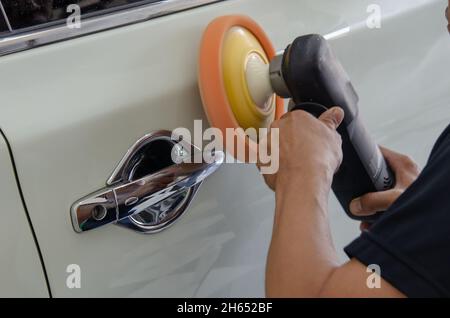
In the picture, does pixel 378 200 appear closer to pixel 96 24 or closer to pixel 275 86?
pixel 275 86

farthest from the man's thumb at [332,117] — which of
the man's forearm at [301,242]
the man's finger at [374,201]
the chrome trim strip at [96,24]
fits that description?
the chrome trim strip at [96,24]

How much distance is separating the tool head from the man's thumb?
0.46ft

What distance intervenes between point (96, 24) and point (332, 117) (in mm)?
451

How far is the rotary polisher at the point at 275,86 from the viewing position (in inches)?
40.6

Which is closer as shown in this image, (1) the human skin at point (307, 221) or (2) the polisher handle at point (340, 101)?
(1) the human skin at point (307, 221)

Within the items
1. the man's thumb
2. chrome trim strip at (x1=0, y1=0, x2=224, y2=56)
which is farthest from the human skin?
chrome trim strip at (x1=0, y1=0, x2=224, y2=56)

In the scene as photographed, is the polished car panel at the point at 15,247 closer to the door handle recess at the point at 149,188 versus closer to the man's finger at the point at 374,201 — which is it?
the door handle recess at the point at 149,188

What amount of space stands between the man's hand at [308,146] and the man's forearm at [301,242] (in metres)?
0.01

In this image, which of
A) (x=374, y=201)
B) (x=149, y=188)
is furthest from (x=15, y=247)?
(x=374, y=201)

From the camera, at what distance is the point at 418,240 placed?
752 mm

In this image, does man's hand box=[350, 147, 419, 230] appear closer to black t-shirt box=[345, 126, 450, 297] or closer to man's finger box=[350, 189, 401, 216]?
man's finger box=[350, 189, 401, 216]

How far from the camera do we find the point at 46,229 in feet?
2.91

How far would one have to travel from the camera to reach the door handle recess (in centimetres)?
94
